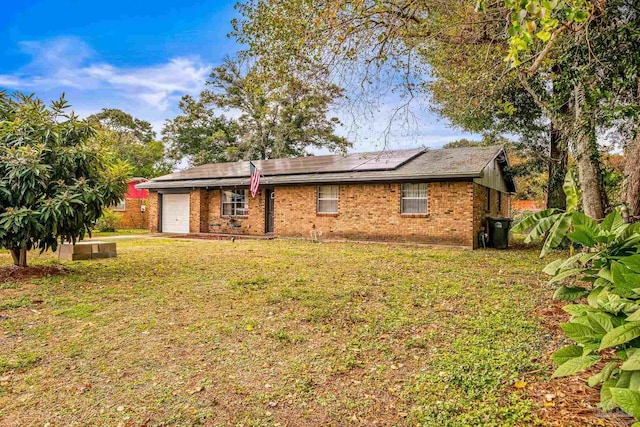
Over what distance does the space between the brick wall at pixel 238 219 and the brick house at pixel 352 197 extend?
0.05 meters

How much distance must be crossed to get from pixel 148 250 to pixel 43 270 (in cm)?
442

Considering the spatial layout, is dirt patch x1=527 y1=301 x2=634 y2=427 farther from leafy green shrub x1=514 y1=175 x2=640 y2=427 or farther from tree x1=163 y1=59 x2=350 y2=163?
tree x1=163 y1=59 x2=350 y2=163

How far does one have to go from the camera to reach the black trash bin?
13.4 meters

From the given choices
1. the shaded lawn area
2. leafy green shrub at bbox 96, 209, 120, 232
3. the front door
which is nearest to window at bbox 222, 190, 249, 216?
the front door

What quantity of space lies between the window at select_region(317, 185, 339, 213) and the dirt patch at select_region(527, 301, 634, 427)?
40.3ft

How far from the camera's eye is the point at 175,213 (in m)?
19.7

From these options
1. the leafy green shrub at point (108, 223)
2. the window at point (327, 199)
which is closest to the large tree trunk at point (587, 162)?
the window at point (327, 199)

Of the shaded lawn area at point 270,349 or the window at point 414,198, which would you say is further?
the window at point 414,198

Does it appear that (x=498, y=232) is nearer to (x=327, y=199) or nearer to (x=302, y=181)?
(x=327, y=199)

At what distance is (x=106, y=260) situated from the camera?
9570 millimetres

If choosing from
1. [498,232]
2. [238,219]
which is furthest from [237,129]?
[498,232]

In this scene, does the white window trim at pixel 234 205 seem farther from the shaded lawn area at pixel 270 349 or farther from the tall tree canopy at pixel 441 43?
the tall tree canopy at pixel 441 43

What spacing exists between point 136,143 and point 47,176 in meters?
32.3

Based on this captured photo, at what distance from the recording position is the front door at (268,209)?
17.4 meters
